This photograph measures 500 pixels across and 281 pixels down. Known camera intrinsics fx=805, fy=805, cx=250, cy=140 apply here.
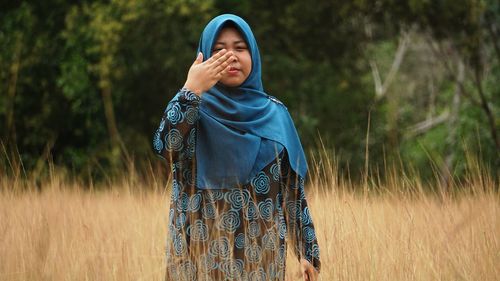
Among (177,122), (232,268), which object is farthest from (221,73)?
(232,268)

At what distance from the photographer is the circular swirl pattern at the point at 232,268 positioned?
9.94ft

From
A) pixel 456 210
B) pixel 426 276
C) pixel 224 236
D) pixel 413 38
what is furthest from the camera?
pixel 413 38

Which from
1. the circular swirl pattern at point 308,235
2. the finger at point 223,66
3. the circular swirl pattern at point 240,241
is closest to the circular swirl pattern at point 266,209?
the circular swirl pattern at point 240,241

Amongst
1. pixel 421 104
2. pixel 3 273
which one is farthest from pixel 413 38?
pixel 3 273

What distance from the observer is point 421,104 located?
2316 cm

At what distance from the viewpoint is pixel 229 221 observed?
3078mm

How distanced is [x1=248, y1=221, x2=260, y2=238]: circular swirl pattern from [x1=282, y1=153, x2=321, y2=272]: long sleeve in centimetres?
19

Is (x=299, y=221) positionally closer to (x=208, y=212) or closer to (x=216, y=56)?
(x=208, y=212)

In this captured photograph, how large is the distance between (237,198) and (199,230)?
19 cm

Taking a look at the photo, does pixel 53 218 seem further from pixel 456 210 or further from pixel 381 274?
pixel 456 210

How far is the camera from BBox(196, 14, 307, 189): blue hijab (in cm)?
307

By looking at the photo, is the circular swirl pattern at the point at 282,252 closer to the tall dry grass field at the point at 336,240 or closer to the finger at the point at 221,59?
the tall dry grass field at the point at 336,240

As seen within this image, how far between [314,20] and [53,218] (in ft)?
31.1

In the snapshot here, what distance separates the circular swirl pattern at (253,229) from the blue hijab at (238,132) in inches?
6.4
